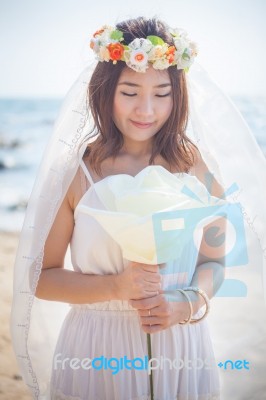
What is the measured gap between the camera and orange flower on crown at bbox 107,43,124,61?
1.86 m

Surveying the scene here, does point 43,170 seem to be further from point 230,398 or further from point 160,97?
point 230,398

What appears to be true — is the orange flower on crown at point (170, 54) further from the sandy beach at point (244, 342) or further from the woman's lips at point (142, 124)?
the sandy beach at point (244, 342)

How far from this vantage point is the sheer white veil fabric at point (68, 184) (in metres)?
1.83

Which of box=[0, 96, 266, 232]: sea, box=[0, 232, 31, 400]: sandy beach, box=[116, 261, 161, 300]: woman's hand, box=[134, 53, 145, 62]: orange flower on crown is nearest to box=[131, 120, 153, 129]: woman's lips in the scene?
box=[134, 53, 145, 62]: orange flower on crown

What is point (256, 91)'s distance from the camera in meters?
15.5

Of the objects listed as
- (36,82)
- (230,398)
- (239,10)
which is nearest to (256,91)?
(239,10)

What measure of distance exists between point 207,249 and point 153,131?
510 mm

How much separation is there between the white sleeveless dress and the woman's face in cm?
25

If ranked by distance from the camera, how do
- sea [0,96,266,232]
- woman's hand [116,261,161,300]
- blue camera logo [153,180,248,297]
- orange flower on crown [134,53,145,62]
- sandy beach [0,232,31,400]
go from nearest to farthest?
blue camera logo [153,180,248,297], woman's hand [116,261,161,300], orange flower on crown [134,53,145,62], sandy beach [0,232,31,400], sea [0,96,266,232]

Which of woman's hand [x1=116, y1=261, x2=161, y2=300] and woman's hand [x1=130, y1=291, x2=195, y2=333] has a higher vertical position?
woman's hand [x1=116, y1=261, x2=161, y2=300]

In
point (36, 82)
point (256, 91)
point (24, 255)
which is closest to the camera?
point (24, 255)

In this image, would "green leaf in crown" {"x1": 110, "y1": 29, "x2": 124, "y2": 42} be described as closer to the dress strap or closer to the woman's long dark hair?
the woman's long dark hair

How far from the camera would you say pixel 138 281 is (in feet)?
5.44

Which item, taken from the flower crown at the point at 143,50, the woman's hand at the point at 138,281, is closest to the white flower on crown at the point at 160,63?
the flower crown at the point at 143,50
